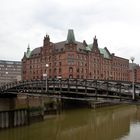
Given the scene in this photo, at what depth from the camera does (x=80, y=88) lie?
35625 millimetres

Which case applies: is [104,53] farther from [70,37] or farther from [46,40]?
[46,40]

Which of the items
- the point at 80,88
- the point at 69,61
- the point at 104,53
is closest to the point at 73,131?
the point at 80,88

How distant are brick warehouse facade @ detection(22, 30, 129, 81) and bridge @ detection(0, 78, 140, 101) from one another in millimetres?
49005

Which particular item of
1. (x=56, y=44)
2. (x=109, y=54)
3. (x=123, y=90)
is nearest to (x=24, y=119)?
(x=123, y=90)

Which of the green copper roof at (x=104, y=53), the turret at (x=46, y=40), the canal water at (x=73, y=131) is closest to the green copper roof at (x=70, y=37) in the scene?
the turret at (x=46, y=40)

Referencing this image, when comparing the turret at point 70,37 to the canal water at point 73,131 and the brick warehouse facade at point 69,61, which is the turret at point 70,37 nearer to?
the brick warehouse facade at point 69,61

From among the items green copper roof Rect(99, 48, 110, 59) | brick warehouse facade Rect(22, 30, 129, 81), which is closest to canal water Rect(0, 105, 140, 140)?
brick warehouse facade Rect(22, 30, 129, 81)

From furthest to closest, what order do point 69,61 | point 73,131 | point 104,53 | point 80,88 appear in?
point 104,53, point 69,61, point 73,131, point 80,88

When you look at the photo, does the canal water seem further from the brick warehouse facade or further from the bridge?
the brick warehouse facade

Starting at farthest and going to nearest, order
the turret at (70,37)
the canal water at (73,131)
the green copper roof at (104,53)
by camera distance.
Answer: the green copper roof at (104,53)
the turret at (70,37)
the canal water at (73,131)

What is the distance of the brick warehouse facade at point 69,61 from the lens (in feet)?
323

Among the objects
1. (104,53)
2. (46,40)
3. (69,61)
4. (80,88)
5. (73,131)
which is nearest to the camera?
(80,88)

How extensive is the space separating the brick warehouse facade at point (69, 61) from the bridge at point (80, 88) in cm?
4900

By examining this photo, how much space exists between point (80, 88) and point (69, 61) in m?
63.0
